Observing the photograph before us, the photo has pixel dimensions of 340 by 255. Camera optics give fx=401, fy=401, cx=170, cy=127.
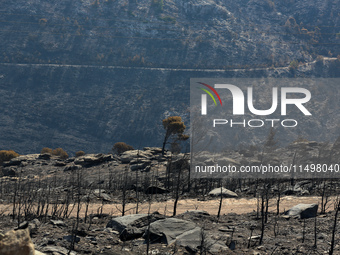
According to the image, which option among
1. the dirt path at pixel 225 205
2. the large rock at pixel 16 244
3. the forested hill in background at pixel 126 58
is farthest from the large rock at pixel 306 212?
the forested hill in background at pixel 126 58

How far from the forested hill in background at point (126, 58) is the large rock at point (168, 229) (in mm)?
83790

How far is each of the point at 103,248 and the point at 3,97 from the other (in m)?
104

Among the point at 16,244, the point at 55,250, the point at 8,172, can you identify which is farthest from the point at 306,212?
the point at 8,172

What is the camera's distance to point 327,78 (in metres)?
123

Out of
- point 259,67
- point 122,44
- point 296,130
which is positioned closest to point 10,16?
point 122,44

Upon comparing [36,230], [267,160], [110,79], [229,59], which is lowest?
[267,160]

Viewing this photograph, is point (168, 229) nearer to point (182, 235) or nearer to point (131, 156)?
point (182, 235)

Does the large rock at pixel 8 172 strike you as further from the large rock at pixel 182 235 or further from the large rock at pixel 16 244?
the large rock at pixel 16 244

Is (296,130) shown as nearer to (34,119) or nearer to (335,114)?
(335,114)

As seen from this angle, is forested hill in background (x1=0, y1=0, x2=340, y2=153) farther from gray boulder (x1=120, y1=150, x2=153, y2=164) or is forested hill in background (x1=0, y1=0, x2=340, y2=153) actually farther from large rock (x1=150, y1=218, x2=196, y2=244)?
large rock (x1=150, y1=218, x2=196, y2=244)

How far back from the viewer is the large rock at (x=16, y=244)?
7.04 meters

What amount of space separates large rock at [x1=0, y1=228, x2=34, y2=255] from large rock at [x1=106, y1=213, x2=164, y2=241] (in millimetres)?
6690

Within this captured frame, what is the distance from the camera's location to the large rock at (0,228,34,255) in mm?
7039

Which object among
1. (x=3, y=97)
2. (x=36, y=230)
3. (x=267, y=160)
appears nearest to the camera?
(x=36, y=230)
